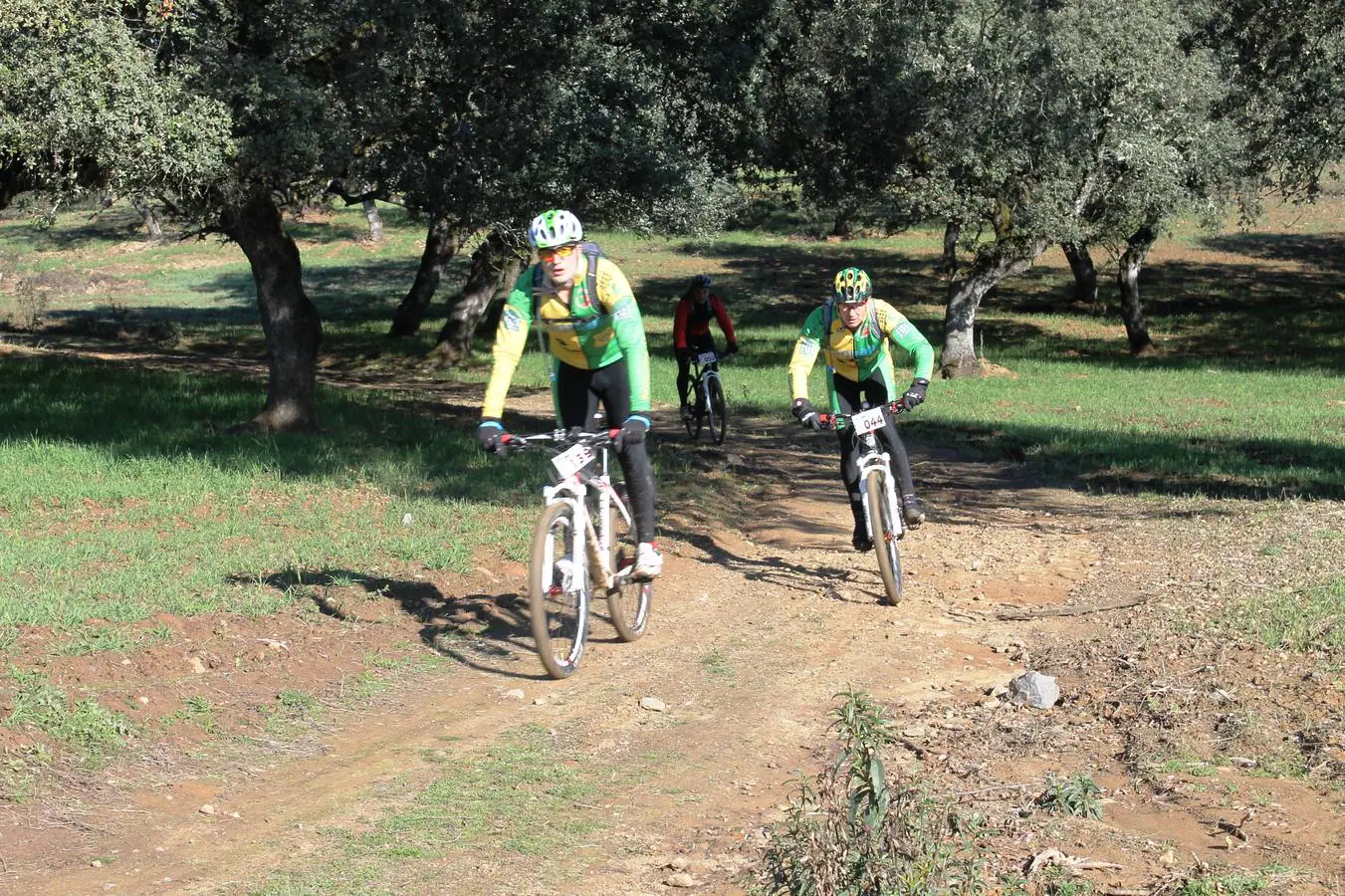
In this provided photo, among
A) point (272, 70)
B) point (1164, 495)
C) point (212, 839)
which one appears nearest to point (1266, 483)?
point (1164, 495)

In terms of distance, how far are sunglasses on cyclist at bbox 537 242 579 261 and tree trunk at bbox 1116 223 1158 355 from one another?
76.2 ft

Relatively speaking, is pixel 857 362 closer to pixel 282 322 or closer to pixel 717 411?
pixel 717 411

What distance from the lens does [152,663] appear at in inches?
285

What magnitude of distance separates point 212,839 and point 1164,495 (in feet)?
Answer: 32.6

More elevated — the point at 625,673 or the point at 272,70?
the point at 272,70

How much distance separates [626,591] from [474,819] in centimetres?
305

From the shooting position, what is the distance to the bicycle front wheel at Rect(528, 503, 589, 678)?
703 cm

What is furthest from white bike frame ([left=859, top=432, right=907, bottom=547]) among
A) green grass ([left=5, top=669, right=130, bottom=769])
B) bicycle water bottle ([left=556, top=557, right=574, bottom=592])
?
green grass ([left=5, top=669, right=130, bottom=769])

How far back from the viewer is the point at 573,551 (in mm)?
7324

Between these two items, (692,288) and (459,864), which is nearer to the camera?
(459,864)

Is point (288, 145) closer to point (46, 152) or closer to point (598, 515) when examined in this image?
point (46, 152)

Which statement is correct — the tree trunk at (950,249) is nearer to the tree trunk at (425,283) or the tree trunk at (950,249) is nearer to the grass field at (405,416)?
the grass field at (405,416)

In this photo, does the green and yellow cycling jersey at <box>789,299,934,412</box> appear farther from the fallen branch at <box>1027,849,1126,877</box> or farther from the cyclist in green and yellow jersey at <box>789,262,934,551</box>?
the fallen branch at <box>1027,849,1126,877</box>

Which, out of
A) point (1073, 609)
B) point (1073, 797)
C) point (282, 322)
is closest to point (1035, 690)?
point (1073, 797)
